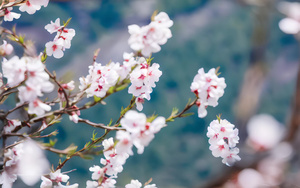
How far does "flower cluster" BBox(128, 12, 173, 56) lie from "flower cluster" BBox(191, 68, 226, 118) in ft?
0.27

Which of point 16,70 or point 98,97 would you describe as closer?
point 16,70

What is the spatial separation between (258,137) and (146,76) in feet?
5.85

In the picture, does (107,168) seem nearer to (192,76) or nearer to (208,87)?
(208,87)

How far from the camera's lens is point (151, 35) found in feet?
1.74

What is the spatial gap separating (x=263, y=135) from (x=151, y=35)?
1.81m

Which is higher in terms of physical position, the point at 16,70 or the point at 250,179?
the point at 250,179

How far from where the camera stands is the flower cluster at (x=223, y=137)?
60 cm

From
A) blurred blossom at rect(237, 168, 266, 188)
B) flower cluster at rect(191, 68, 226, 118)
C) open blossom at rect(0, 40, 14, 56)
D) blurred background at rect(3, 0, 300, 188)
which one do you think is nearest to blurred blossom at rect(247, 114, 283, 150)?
blurred background at rect(3, 0, 300, 188)

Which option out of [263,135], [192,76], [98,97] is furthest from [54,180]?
[192,76]

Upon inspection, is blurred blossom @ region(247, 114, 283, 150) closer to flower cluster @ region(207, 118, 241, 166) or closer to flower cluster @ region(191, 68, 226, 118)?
flower cluster @ region(207, 118, 241, 166)

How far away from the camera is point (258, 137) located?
2191mm

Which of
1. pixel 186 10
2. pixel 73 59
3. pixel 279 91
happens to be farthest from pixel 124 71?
pixel 279 91

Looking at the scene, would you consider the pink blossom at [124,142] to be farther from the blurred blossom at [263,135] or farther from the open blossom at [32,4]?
the blurred blossom at [263,135]

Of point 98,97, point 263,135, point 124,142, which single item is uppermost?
point 263,135
